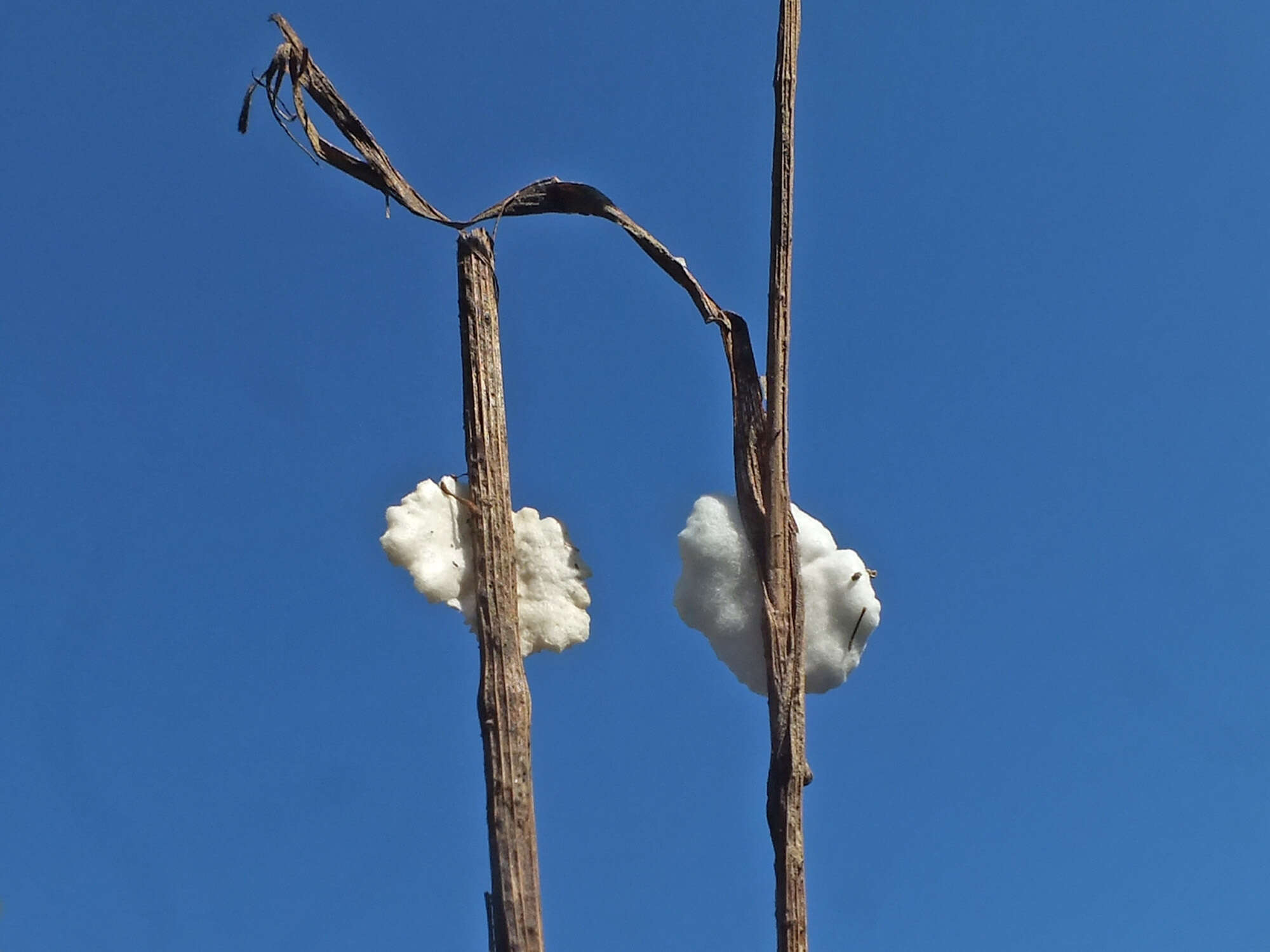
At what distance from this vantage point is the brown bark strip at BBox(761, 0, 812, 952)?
2350 mm

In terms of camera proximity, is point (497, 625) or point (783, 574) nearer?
point (497, 625)

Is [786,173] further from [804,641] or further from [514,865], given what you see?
[514,865]

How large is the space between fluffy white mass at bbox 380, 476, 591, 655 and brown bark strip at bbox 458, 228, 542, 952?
7cm

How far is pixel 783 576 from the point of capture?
250 cm

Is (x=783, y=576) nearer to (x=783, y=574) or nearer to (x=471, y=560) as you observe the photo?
(x=783, y=574)

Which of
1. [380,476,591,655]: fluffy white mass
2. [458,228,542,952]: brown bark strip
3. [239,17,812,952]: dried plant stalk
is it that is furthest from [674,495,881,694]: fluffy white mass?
[458,228,542,952]: brown bark strip

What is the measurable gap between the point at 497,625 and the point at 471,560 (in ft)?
0.61

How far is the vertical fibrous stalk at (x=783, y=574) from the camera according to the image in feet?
7.71

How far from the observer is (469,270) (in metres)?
2.54

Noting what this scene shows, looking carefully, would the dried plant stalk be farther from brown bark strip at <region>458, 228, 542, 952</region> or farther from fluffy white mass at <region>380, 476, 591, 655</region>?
fluffy white mass at <region>380, 476, 591, 655</region>

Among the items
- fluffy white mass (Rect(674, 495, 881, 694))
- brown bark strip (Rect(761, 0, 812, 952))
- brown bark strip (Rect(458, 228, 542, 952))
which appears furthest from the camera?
fluffy white mass (Rect(674, 495, 881, 694))

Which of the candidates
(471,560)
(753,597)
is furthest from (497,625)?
(753,597)

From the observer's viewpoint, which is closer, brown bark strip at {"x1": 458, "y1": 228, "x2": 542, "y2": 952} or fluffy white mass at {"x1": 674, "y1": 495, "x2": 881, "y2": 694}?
brown bark strip at {"x1": 458, "y1": 228, "x2": 542, "y2": 952}

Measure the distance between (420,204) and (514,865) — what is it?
134 centimetres
